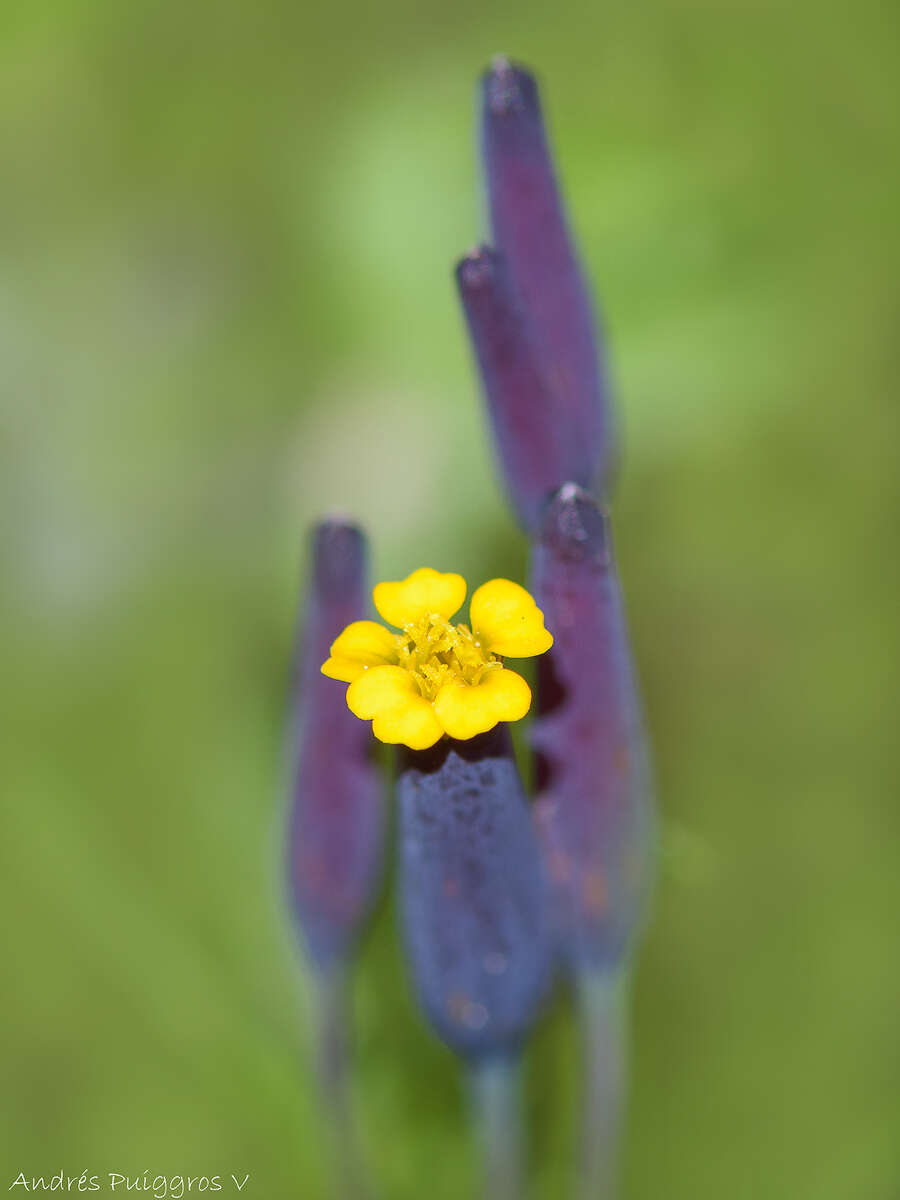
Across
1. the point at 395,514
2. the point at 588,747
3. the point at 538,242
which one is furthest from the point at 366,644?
the point at 395,514

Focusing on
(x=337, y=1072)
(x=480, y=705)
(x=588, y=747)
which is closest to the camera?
(x=480, y=705)

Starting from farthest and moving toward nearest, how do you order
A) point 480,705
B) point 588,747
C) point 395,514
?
point 395,514
point 588,747
point 480,705

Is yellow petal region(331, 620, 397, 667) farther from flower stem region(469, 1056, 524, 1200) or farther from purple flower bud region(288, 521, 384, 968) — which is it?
flower stem region(469, 1056, 524, 1200)

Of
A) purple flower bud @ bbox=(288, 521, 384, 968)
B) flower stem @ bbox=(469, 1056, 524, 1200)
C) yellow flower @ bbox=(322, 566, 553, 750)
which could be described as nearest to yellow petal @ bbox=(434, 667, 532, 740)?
yellow flower @ bbox=(322, 566, 553, 750)

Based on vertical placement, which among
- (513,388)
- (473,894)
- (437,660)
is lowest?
(473,894)

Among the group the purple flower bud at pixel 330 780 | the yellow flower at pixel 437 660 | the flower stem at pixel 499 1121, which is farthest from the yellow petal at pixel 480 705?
the flower stem at pixel 499 1121

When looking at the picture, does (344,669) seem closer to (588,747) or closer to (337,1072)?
(588,747)

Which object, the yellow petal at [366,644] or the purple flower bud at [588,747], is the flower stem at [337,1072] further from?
the yellow petal at [366,644]
